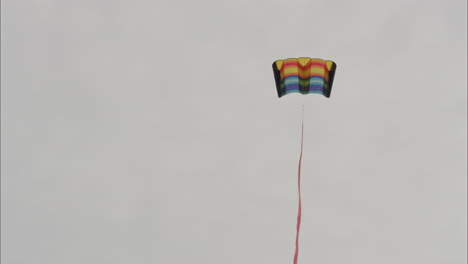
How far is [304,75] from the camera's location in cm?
2155

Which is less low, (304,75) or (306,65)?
(306,65)

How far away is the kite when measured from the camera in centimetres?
2117

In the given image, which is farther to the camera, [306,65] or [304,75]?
[304,75]

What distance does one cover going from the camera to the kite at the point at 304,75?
21.2 metres

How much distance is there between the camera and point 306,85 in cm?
2189

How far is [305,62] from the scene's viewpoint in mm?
21219

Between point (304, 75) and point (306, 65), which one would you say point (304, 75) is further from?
point (306, 65)

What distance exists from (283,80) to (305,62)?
1.35m

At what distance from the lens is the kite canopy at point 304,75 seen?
21172 mm

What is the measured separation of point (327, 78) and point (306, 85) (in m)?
1.08

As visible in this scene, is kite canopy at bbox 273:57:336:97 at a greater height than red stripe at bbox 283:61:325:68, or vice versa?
red stripe at bbox 283:61:325:68

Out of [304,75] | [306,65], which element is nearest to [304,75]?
[304,75]

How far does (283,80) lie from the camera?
2173cm

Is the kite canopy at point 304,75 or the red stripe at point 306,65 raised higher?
the red stripe at point 306,65
